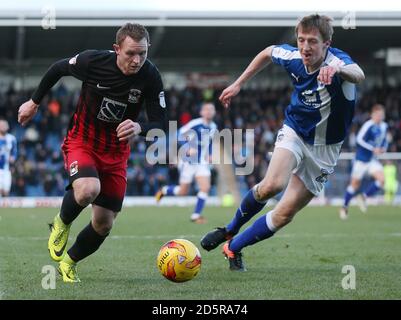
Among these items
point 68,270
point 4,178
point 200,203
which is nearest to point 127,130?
point 68,270

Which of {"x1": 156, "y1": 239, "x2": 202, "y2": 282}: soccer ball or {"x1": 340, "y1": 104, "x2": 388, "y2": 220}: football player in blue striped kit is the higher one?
{"x1": 340, "y1": 104, "x2": 388, "y2": 220}: football player in blue striped kit

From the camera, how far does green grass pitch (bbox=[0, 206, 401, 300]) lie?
5801 millimetres

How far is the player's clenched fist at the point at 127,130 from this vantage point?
5996 millimetres

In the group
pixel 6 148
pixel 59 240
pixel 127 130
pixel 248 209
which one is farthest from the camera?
pixel 6 148

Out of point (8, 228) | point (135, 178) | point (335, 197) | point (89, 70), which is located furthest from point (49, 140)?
Answer: point (89, 70)

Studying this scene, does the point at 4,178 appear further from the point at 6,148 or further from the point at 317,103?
the point at 317,103

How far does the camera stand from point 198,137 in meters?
15.6

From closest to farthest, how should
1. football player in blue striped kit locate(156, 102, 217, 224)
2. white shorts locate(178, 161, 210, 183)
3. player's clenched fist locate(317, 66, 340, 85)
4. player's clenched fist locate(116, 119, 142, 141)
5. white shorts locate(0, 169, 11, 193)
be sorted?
player's clenched fist locate(317, 66, 340, 85) → player's clenched fist locate(116, 119, 142, 141) → football player in blue striped kit locate(156, 102, 217, 224) → white shorts locate(178, 161, 210, 183) → white shorts locate(0, 169, 11, 193)

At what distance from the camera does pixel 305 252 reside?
903 cm

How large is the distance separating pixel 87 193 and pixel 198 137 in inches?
376

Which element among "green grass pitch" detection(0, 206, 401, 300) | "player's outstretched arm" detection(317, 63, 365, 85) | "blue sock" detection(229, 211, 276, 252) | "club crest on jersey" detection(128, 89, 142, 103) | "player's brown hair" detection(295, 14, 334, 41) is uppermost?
"player's brown hair" detection(295, 14, 334, 41)

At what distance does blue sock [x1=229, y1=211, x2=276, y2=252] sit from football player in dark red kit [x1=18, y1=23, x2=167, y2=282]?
1241 mm

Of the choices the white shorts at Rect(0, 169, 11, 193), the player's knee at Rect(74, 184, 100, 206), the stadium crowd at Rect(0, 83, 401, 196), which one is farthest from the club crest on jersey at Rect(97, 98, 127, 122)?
the stadium crowd at Rect(0, 83, 401, 196)

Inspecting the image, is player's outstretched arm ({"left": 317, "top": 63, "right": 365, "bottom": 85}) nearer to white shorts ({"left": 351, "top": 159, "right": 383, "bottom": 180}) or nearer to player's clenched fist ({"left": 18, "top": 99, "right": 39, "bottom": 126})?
player's clenched fist ({"left": 18, "top": 99, "right": 39, "bottom": 126})
